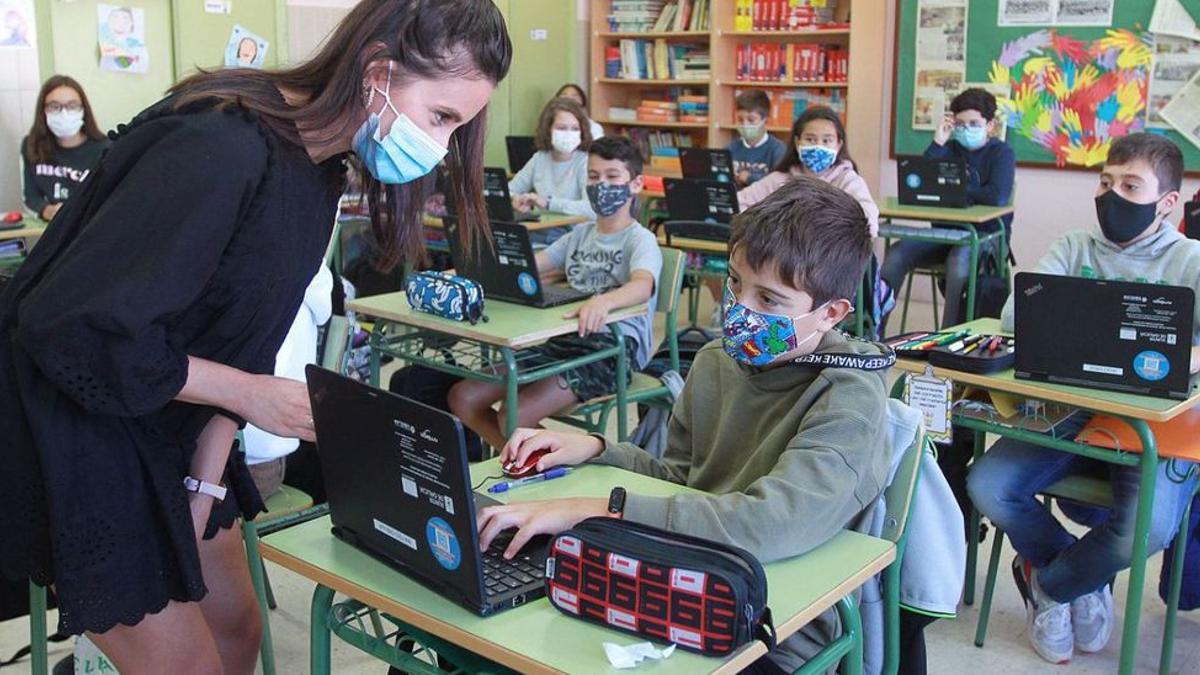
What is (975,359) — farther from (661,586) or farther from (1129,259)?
(661,586)

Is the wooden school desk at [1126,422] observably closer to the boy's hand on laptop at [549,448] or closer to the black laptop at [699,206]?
the boy's hand on laptop at [549,448]

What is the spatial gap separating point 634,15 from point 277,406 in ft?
24.5

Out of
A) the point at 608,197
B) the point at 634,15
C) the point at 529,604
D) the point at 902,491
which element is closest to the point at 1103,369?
the point at 902,491

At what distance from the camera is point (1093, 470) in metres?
2.71

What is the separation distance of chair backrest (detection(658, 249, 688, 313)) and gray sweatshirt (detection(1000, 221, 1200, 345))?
38.4 inches

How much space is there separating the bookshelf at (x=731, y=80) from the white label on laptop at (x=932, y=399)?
490cm

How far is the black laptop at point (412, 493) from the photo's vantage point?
1.28m

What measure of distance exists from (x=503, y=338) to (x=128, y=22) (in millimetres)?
4330

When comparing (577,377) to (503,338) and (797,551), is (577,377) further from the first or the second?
(797,551)

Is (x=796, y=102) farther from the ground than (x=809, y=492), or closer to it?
farther from the ground

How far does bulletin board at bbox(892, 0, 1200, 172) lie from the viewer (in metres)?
6.18

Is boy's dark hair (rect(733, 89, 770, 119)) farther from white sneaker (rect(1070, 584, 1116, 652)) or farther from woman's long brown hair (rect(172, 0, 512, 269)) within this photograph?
woman's long brown hair (rect(172, 0, 512, 269))

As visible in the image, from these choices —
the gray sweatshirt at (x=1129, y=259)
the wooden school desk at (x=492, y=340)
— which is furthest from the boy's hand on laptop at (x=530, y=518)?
the gray sweatshirt at (x=1129, y=259)

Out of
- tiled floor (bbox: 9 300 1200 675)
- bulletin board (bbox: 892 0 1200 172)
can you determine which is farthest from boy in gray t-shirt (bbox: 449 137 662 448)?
bulletin board (bbox: 892 0 1200 172)
